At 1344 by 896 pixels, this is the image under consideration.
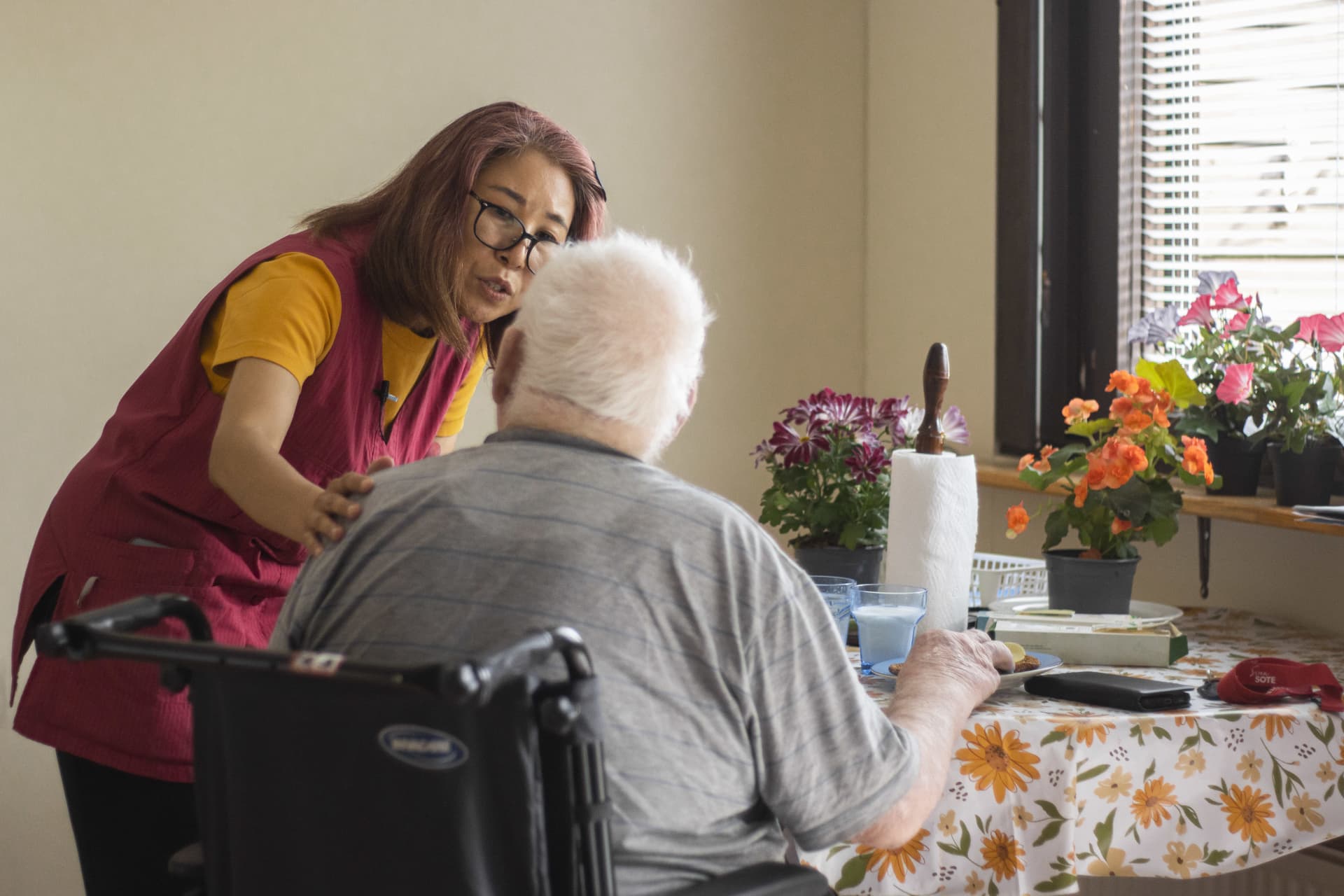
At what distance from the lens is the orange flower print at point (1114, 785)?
4.42 feet

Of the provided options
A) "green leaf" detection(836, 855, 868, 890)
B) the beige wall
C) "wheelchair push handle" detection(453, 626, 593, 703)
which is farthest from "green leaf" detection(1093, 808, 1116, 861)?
the beige wall

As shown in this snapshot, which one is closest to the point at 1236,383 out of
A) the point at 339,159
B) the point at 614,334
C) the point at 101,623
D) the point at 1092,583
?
the point at 1092,583

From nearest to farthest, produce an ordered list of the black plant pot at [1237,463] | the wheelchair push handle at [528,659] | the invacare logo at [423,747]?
the wheelchair push handle at [528,659], the invacare logo at [423,747], the black plant pot at [1237,463]

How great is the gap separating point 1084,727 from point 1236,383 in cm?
85

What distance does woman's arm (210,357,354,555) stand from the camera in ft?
3.74

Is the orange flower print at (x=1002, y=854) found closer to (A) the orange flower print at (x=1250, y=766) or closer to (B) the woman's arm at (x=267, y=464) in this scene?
(A) the orange flower print at (x=1250, y=766)

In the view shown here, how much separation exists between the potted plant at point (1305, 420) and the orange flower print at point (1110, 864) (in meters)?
0.91

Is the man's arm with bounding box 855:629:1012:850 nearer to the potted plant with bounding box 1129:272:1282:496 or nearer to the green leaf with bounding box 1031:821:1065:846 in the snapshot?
the green leaf with bounding box 1031:821:1065:846

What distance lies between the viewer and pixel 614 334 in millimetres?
1073

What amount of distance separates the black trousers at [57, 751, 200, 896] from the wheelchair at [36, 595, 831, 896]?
556 millimetres

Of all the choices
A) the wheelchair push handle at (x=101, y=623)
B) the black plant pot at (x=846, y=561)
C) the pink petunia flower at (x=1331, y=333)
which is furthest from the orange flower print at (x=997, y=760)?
the pink petunia flower at (x=1331, y=333)

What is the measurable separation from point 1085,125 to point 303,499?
6.88 ft

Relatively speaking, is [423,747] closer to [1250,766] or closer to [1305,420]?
[1250,766]

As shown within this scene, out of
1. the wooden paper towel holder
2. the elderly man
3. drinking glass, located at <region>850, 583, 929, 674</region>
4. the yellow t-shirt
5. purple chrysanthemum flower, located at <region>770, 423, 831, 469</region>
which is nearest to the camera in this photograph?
the elderly man
